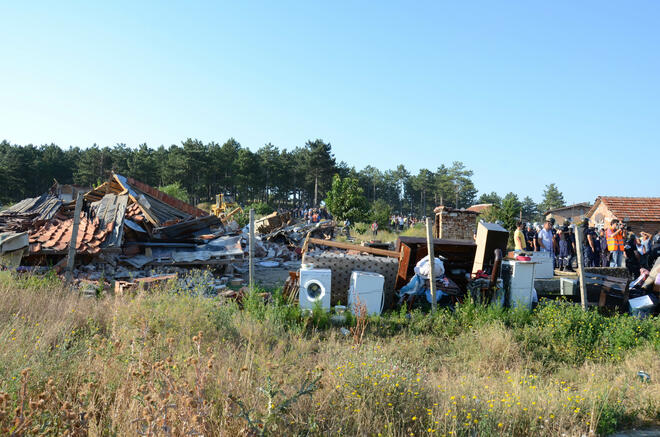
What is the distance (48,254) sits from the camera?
9602mm

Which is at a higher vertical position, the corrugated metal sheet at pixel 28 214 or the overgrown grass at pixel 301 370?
the corrugated metal sheet at pixel 28 214

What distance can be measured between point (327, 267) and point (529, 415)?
15.0 ft

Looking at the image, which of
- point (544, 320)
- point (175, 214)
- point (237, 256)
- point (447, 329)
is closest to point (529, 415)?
point (447, 329)

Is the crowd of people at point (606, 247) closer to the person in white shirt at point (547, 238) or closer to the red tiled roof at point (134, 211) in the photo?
the person in white shirt at point (547, 238)

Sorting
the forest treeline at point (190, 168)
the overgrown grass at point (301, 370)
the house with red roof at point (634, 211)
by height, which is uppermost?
the forest treeline at point (190, 168)

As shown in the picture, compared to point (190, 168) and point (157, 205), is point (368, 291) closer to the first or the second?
point (157, 205)

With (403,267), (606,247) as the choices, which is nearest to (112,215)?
(403,267)

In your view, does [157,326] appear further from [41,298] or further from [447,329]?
[447,329]

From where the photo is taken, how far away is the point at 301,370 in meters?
3.70

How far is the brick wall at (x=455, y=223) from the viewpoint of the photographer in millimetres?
18312

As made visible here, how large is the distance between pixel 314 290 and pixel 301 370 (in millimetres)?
3103

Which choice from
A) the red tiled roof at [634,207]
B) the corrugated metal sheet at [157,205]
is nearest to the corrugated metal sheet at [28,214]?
the corrugated metal sheet at [157,205]

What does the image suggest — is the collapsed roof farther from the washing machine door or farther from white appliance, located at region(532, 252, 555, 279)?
white appliance, located at region(532, 252, 555, 279)

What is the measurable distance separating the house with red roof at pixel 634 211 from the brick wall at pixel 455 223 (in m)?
9.97
